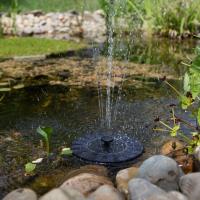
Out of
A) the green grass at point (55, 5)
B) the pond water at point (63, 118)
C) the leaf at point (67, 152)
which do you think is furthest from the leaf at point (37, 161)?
the green grass at point (55, 5)

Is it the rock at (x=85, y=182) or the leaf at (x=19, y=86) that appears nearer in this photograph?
the rock at (x=85, y=182)

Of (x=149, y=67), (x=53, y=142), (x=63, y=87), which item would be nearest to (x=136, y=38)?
(x=149, y=67)

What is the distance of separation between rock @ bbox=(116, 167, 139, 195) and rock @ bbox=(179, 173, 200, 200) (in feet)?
1.40

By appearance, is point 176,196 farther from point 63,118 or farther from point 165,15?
point 165,15

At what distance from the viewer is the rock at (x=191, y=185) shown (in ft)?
10.4

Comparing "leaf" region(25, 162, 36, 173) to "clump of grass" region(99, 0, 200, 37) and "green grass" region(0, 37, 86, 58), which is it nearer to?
"green grass" region(0, 37, 86, 58)

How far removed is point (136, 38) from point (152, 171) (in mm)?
7149

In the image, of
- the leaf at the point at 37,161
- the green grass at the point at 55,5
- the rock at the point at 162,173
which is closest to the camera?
the rock at the point at 162,173

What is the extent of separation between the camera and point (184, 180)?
3.29 meters

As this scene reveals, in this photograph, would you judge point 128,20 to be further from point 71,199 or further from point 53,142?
point 71,199

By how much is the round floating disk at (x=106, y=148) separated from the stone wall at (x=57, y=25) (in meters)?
5.92

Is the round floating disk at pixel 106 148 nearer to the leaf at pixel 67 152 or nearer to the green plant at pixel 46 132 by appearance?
the leaf at pixel 67 152

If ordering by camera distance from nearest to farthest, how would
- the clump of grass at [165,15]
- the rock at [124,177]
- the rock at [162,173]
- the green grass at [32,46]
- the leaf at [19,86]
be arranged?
the rock at [162,173] < the rock at [124,177] < the leaf at [19,86] < the green grass at [32,46] < the clump of grass at [165,15]

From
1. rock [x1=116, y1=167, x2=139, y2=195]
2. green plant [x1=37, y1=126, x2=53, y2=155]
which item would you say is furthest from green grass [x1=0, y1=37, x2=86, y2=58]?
→ rock [x1=116, y1=167, x2=139, y2=195]
